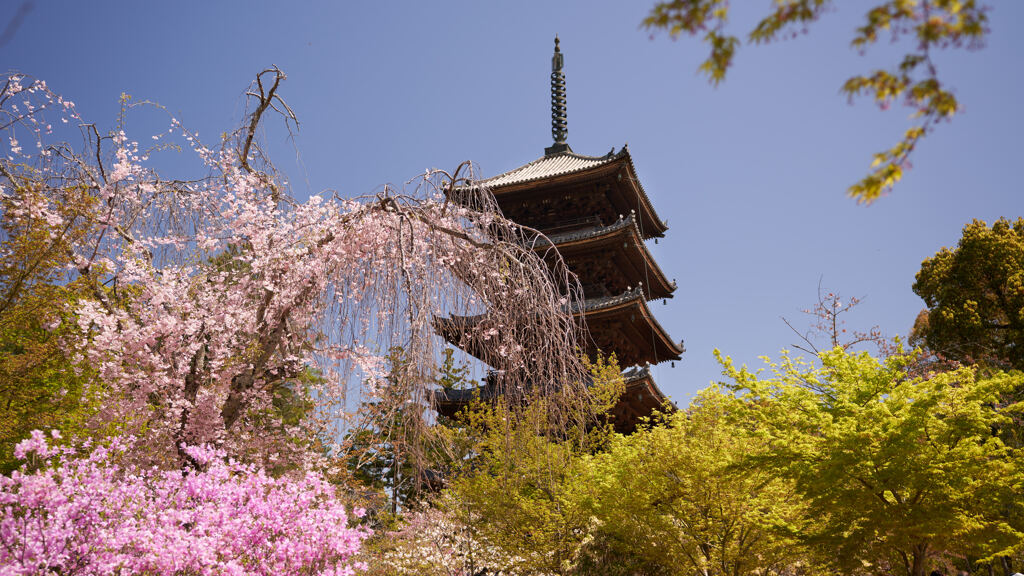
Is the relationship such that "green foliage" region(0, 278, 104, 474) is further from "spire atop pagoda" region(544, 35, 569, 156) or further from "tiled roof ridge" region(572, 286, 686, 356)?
"spire atop pagoda" region(544, 35, 569, 156)

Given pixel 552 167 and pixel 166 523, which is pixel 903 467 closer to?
pixel 166 523

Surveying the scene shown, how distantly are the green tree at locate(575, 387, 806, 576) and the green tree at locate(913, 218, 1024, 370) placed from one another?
33.3 feet

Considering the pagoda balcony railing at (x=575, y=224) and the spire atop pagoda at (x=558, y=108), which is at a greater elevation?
the spire atop pagoda at (x=558, y=108)

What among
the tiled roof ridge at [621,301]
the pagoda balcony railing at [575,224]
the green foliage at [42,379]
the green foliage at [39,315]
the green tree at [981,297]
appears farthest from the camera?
the green tree at [981,297]

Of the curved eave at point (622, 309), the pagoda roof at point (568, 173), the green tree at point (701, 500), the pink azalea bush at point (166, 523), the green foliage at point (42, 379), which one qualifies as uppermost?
the pagoda roof at point (568, 173)

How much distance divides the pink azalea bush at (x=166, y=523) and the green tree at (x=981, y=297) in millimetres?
16317

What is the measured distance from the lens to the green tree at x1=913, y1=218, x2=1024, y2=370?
49.3 feet

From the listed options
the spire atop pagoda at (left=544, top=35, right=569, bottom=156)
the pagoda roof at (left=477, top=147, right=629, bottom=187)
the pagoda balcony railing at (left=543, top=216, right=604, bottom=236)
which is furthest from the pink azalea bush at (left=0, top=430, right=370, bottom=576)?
the spire atop pagoda at (left=544, top=35, right=569, bottom=156)

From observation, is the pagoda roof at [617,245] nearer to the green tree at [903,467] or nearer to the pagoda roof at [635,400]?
the pagoda roof at [635,400]

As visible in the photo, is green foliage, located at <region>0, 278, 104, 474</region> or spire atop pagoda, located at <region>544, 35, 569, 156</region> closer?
green foliage, located at <region>0, 278, 104, 474</region>

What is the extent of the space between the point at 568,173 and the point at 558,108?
4827 mm

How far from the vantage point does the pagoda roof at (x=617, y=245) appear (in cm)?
1211

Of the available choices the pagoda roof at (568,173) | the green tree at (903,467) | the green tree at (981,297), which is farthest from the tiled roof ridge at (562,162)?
the green tree at (981,297)

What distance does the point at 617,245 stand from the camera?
12.7 metres
